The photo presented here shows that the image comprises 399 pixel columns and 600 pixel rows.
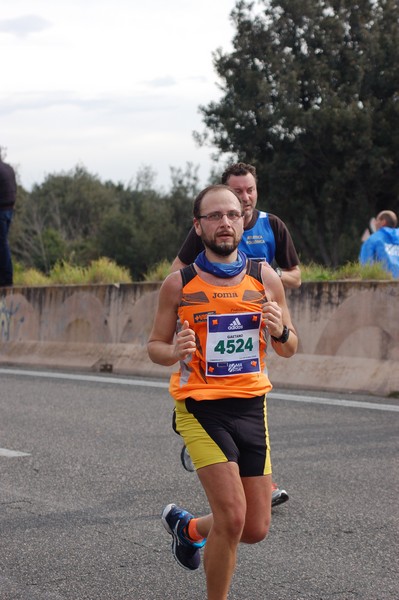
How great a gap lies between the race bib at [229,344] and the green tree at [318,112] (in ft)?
127

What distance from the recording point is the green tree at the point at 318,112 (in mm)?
43062

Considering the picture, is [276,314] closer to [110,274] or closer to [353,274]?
[353,274]

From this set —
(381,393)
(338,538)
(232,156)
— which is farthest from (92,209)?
(338,538)

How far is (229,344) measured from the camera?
450 centimetres

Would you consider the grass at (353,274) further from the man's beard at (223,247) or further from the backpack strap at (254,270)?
the man's beard at (223,247)

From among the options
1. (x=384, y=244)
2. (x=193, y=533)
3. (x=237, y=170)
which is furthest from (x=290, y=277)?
(x=384, y=244)

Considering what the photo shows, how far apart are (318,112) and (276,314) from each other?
39189 millimetres

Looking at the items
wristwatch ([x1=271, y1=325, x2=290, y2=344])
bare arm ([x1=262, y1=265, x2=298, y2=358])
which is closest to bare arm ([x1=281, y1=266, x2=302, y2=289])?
bare arm ([x1=262, y1=265, x2=298, y2=358])

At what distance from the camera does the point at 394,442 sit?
8523 millimetres

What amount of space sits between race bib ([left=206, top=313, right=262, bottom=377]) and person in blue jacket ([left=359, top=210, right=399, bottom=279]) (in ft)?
27.6

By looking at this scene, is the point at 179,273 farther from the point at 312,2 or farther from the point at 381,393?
the point at 312,2

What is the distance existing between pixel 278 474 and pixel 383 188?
37.7 meters

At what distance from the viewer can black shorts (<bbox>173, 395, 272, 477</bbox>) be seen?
441 centimetres

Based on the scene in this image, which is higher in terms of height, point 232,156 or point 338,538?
point 232,156
